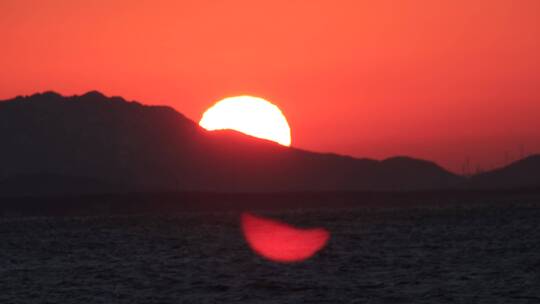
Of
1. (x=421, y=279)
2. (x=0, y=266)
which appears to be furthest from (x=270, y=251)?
(x=421, y=279)

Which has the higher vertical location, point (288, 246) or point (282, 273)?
point (288, 246)

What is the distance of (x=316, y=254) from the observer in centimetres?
9162

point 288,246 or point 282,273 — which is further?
point 288,246

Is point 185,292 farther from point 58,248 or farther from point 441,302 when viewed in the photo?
point 58,248

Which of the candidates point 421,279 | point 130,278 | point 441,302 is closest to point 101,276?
point 130,278

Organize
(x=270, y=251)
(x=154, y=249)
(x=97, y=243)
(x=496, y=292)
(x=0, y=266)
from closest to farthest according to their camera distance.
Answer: (x=496, y=292) → (x=0, y=266) → (x=270, y=251) → (x=154, y=249) → (x=97, y=243)

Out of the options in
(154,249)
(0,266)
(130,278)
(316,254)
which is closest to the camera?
(130,278)

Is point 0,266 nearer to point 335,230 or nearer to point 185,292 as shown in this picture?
point 185,292

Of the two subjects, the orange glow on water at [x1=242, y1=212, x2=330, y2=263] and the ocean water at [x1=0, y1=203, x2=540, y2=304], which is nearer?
the ocean water at [x1=0, y1=203, x2=540, y2=304]

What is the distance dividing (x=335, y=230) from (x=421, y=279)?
8030cm

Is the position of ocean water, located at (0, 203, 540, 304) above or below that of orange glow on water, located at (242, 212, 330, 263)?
below

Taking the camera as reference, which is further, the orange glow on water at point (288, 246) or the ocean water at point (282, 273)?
the orange glow on water at point (288, 246)

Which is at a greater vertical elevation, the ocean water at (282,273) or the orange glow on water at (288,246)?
the orange glow on water at (288,246)

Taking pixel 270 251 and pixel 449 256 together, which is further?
pixel 270 251
